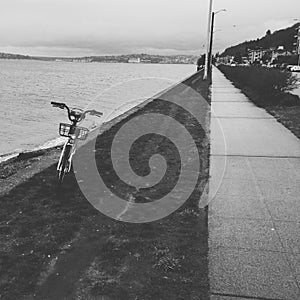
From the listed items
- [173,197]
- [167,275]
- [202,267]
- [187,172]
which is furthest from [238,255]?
[187,172]

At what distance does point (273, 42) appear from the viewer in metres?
160

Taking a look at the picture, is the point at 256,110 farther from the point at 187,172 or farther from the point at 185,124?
the point at 187,172

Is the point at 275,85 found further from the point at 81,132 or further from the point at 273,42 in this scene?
the point at 273,42

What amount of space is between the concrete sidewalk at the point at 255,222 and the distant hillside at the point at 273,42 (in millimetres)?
143481

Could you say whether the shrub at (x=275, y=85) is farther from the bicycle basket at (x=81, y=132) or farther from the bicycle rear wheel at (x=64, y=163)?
the bicycle rear wheel at (x=64, y=163)

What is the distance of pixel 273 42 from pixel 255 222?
546ft

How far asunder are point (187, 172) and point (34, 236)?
124 inches

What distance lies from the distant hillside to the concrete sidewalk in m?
143

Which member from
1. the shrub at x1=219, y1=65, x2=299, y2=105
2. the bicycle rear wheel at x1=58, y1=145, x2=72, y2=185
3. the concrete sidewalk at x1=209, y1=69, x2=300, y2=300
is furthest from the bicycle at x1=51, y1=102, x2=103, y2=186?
the shrub at x1=219, y1=65, x2=299, y2=105

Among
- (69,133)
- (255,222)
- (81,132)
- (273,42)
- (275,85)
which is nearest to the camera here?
(255,222)

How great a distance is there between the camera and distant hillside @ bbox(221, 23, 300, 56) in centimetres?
14562

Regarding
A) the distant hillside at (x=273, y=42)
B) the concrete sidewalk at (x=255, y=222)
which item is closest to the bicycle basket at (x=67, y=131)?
the concrete sidewalk at (x=255, y=222)

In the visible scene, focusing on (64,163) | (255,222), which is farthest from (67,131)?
(255,222)

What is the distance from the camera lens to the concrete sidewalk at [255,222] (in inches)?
136
